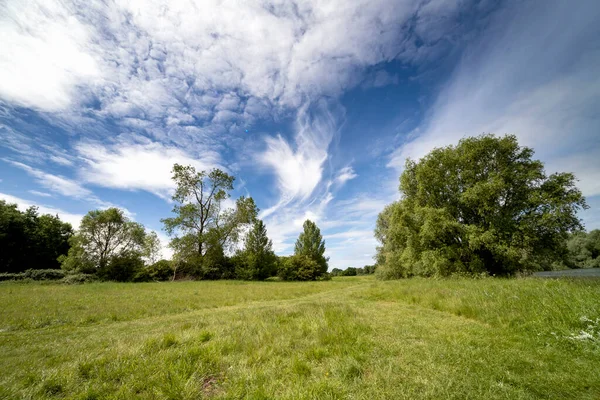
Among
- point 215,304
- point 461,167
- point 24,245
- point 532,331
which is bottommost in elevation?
point 215,304

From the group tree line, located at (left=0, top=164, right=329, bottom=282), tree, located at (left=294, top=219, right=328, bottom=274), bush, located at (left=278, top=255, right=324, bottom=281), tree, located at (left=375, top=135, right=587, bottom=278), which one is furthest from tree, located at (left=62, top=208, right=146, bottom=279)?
tree, located at (left=375, top=135, right=587, bottom=278)

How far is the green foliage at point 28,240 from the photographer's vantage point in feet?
133

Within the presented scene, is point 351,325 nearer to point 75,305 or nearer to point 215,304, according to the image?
point 215,304

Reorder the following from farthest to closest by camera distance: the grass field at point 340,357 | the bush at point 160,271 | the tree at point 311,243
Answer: the tree at point 311,243 → the bush at point 160,271 → the grass field at point 340,357

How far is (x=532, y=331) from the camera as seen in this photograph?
587 centimetres

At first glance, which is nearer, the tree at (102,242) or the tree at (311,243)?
the tree at (102,242)

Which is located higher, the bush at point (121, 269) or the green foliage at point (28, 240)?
the green foliage at point (28, 240)

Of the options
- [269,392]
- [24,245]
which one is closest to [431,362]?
[269,392]

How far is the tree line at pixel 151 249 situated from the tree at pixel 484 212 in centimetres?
2727

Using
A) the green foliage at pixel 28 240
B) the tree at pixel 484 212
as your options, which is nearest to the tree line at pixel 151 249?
the green foliage at pixel 28 240

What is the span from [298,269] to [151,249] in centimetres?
3276

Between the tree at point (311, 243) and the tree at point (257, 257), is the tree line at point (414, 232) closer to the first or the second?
the tree at point (257, 257)

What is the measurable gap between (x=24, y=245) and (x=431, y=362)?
66.7 metres

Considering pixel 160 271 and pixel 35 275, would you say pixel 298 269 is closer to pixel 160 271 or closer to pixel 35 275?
pixel 160 271
